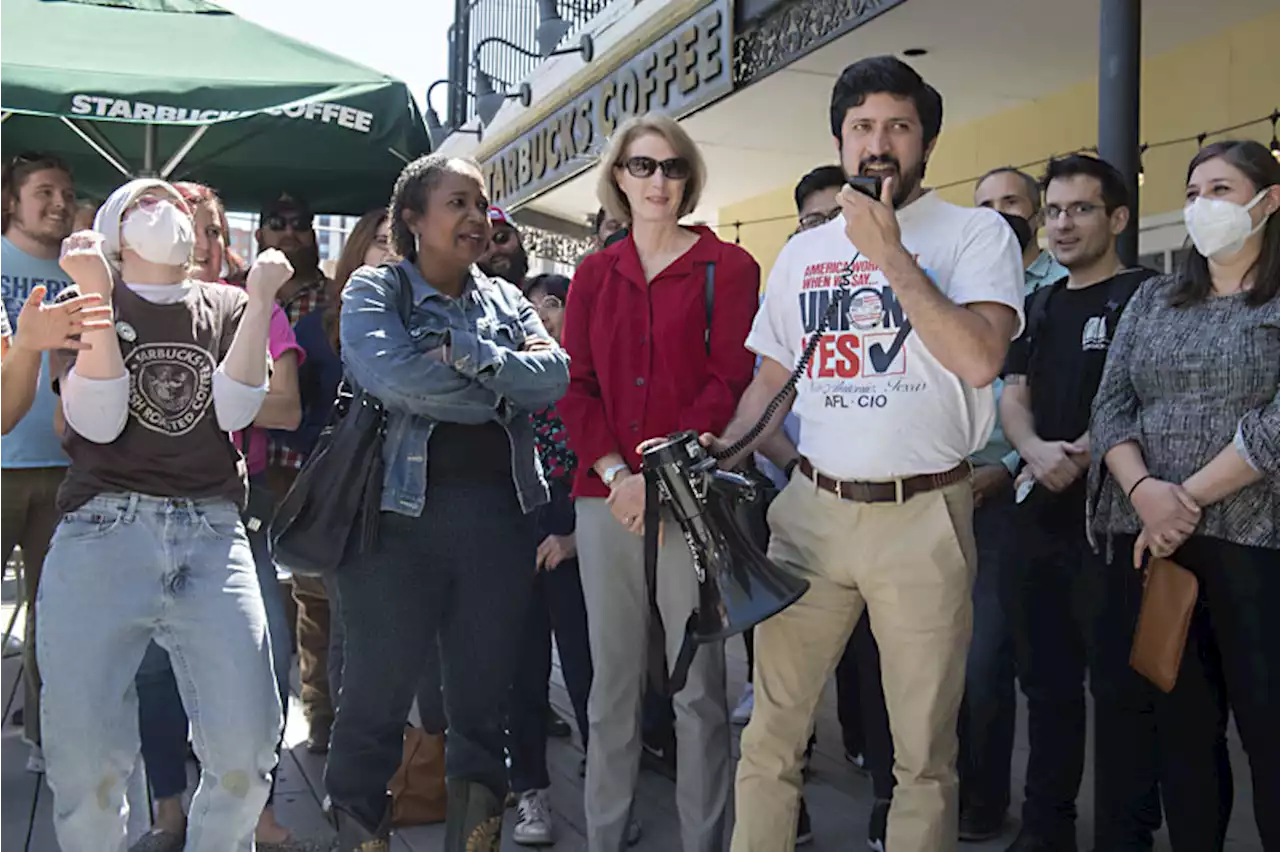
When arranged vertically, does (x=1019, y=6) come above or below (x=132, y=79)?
above

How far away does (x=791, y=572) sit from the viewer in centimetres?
259

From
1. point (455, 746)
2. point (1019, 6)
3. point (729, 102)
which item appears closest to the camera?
point (455, 746)

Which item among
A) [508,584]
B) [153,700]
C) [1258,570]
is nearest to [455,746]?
[508,584]

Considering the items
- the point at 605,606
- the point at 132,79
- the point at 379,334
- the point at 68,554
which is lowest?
the point at 605,606

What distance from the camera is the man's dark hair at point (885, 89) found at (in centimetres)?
252

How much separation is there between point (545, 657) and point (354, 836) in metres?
1.16

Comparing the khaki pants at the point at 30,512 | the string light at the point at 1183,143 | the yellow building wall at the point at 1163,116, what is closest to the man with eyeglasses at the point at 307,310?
the khaki pants at the point at 30,512

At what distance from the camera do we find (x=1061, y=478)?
3.12 m

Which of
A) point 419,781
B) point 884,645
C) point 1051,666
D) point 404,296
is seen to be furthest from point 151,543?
point 1051,666

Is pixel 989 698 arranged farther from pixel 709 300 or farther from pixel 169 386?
pixel 169 386

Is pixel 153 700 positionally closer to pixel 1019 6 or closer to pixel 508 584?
pixel 508 584

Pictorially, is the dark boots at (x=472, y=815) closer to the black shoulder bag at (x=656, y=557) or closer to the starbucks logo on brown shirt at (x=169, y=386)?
the black shoulder bag at (x=656, y=557)

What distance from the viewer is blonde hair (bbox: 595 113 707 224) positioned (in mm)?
3119

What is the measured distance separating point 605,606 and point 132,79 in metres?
2.45
